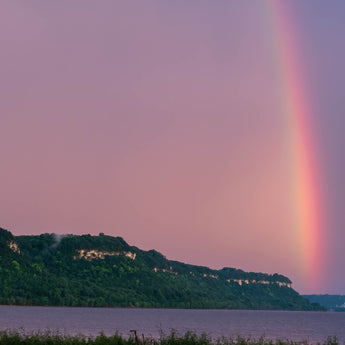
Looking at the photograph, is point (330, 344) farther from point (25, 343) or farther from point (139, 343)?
point (25, 343)

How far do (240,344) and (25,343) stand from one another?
1883 cm

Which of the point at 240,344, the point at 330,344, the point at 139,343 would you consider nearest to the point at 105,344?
the point at 139,343

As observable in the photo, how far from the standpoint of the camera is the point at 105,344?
171 feet

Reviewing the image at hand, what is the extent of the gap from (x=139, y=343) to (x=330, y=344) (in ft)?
53.4

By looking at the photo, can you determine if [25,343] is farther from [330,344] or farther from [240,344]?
[330,344]

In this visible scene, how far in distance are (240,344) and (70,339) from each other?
48.3 feet

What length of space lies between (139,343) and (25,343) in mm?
10104

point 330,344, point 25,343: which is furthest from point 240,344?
point 25,343

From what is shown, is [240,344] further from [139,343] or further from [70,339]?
[70,339]

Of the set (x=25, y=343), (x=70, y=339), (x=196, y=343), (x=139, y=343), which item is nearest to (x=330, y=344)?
(x=196, y=343)

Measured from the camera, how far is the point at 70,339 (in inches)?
2117

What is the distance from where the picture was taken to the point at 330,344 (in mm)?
52125

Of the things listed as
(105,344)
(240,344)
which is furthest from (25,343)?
(240,344)

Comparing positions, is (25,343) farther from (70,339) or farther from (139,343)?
(139,343)
